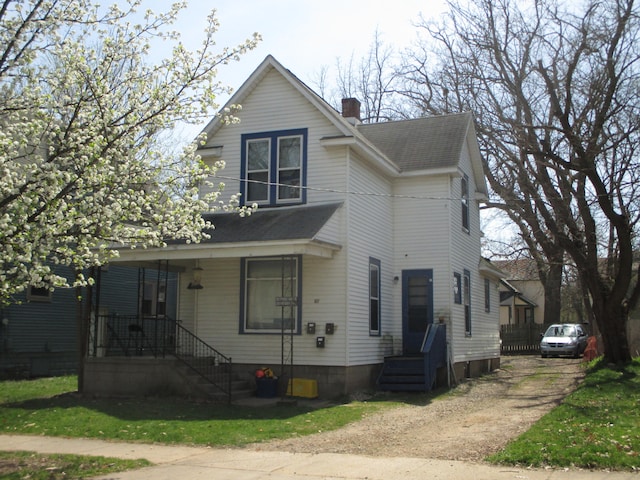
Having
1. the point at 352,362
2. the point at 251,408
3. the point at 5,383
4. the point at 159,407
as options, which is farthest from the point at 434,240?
the point at 5,383

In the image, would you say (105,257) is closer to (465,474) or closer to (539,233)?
(465,474)

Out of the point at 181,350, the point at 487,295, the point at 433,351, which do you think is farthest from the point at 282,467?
the point at 487,295

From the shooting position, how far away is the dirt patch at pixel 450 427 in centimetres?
1059

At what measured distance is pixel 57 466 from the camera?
31.8 ft

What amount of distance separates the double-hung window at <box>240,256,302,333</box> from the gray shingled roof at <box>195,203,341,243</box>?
3.19 ft

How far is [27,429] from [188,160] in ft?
19.6

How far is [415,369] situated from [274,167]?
650cm

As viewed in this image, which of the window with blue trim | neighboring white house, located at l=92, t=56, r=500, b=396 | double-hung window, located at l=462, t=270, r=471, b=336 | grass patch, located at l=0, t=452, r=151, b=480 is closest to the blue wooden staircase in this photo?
neighboring white house, located at l=92, t=56, r=500, b=396

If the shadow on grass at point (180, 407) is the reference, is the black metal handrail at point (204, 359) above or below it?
above

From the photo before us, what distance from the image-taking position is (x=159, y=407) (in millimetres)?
14602

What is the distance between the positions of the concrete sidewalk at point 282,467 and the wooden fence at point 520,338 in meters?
32.5

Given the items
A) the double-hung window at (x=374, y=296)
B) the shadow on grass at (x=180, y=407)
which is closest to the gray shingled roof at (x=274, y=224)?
the double-hung window at (x=374, y=296)

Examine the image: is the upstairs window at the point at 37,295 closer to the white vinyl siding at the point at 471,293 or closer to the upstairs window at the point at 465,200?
the white vinyl siding at the point at 471,293

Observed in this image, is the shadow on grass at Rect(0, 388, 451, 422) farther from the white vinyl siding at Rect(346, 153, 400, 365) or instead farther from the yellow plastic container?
the white vinyl siding at Rect(346, 153, 400, 365)
